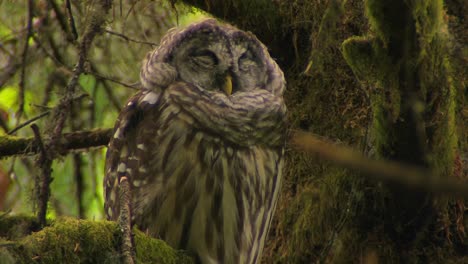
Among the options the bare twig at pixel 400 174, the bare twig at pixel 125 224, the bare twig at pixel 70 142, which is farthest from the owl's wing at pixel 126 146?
the bare twig at pixel 400 174

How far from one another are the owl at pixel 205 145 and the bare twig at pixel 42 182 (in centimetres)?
99

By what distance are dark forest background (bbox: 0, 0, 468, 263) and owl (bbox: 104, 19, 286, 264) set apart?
A: 0.26 metres

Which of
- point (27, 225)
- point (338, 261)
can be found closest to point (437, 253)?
point (338, 261)

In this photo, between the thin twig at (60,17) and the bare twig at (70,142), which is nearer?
the bare twig at (70,142)

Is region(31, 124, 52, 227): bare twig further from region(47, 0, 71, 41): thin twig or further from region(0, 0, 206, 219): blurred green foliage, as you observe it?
region(0, 0, 206, 219): blurred green foliage

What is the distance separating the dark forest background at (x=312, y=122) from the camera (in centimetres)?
195

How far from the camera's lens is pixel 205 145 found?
291cm

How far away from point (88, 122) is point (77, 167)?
11.5 inches

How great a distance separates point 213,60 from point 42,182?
5.20ft

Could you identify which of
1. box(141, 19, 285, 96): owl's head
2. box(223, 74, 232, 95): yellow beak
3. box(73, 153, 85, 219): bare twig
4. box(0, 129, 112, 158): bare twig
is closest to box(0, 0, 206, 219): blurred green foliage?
box(73, 153, 85, 219): bare twig

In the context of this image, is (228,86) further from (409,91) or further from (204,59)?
(409,91)

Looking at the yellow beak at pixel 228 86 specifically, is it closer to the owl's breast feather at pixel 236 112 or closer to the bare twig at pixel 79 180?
the owl's breast feather at pixel 236 112

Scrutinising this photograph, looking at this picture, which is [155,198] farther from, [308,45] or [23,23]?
[23,23]

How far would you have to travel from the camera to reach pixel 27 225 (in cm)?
222
